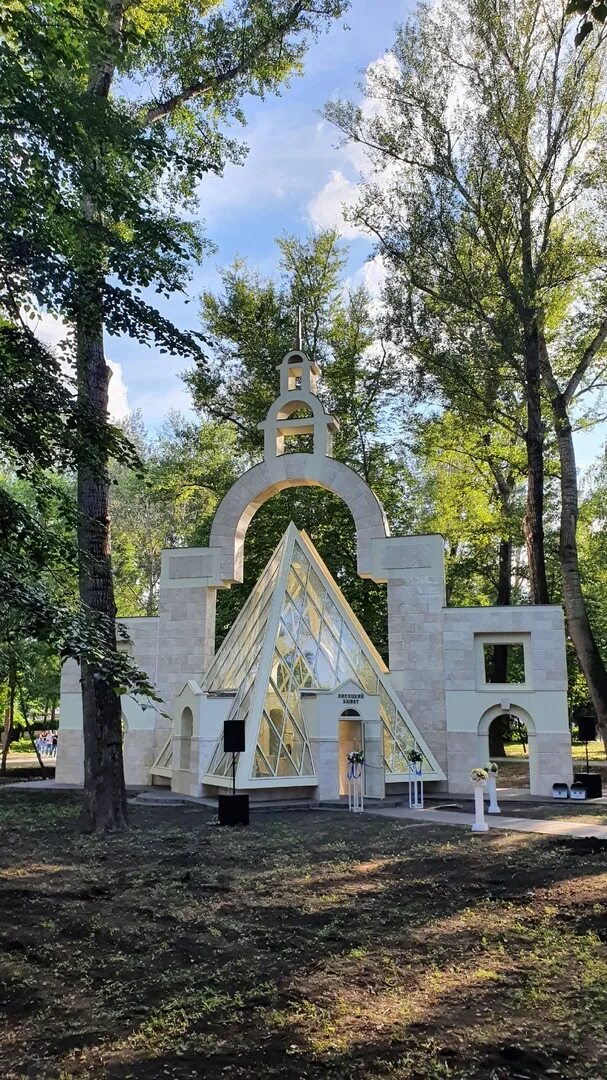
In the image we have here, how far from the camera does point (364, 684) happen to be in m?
18.1

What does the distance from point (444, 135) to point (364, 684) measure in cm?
1557

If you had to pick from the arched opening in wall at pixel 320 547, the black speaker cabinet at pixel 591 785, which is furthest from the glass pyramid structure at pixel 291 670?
the arched opening in wall at pixel 320 547

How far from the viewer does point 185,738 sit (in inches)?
720

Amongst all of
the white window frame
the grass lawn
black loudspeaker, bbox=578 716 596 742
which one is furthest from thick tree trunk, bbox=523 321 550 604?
the grass lawn

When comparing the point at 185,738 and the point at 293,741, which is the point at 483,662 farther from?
the point at 185,738

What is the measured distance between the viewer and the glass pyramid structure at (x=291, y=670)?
16.2m

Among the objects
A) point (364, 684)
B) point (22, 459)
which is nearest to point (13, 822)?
point (364, 684)

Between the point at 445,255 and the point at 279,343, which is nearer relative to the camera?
the point at 445,255

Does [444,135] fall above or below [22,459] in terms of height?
above

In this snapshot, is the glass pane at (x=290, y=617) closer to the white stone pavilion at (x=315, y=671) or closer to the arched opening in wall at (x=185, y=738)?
the white stone pavilion at (x=315, y=671)

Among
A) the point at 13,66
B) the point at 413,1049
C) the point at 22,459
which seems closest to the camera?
the point at 413,1049

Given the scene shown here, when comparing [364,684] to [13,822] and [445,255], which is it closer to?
[13,822]

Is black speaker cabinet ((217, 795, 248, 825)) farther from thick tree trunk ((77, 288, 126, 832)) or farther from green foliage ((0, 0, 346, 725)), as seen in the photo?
green foliage ((0, 0, 346, 725))

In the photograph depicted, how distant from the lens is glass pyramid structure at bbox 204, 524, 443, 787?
16188 mm
